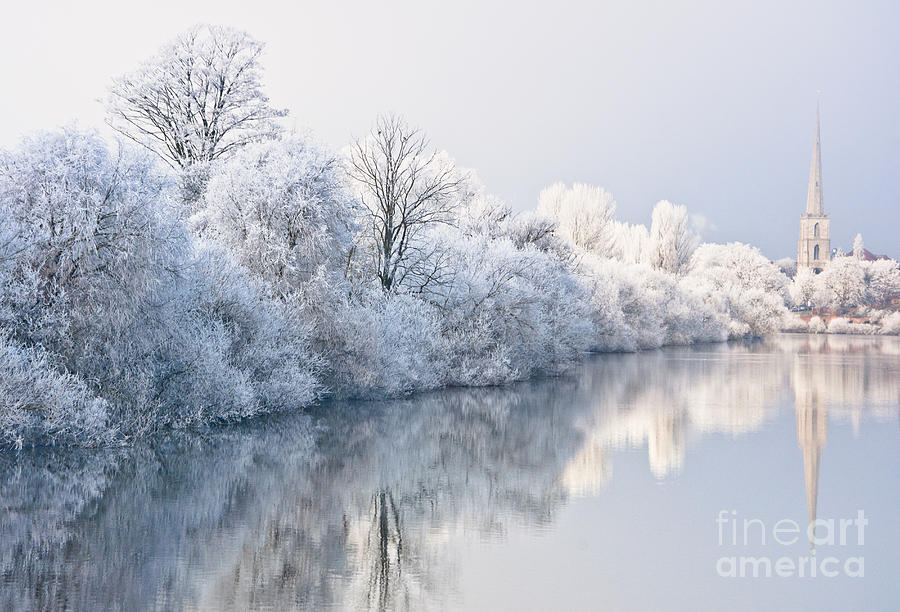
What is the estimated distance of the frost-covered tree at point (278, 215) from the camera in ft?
69.8

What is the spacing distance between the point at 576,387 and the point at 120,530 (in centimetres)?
2075

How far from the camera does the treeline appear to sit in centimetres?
1450

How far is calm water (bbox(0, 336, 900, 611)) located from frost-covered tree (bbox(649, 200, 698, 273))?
5503 cm

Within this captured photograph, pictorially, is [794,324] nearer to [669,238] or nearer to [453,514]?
[669,238]

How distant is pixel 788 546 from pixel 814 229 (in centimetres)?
18301

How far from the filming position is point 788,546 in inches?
370

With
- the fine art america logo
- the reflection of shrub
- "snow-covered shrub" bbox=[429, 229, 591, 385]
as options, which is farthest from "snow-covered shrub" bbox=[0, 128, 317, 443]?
the reflection of shrub

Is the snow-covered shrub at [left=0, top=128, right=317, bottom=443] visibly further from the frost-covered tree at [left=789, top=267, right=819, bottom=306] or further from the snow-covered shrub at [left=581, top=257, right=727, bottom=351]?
the frost-covered tree at [left=789, top=267, right=819, bottom=306]

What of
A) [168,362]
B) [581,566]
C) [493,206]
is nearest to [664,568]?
Result: [581,566]

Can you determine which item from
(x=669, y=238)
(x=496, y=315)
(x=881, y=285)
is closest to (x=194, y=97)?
(x=496, y=315)

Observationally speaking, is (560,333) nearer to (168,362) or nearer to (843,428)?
(843,428)

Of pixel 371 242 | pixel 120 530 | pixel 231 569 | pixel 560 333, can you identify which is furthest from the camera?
pixel 560 333

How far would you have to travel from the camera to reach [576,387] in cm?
2870

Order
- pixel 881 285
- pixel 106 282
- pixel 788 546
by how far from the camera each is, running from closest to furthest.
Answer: pixel 788 546, pixel 106 282, pixel 881 285
